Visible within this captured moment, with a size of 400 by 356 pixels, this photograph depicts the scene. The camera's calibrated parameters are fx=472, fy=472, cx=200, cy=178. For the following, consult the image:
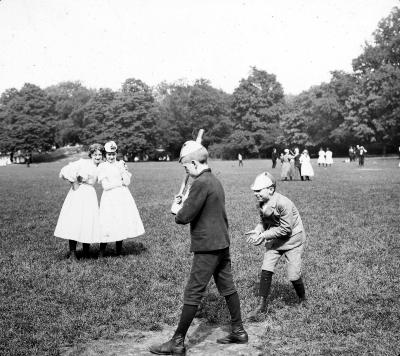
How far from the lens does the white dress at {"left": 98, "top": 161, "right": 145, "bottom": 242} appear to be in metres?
9.77

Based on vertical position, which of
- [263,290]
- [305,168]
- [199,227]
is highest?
[305,168]

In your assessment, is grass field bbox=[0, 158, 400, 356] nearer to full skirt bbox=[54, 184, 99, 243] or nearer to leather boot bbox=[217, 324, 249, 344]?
leather boot bbox=[217, 324, 249, 344]

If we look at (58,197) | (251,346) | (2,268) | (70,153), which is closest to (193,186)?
(251,346)

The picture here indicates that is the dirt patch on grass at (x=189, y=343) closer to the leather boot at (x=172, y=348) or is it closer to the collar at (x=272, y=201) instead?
the leather boot at (x=172, y=348)

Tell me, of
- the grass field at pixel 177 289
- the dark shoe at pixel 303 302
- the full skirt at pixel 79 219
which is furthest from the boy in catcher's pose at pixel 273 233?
the full skirt at pixel 79 219

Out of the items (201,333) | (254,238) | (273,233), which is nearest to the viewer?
(201,333)

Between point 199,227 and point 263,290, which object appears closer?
point 199,227

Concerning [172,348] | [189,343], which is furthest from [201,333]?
[172,348]

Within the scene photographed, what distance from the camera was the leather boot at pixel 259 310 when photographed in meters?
6.31

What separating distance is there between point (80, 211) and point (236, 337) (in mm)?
5338

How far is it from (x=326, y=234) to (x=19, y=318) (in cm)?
791

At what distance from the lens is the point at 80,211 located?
9.76 meters

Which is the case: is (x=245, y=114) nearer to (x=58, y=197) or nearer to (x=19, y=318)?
(x=58, y=197)

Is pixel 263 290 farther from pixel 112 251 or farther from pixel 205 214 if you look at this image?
pixel 112 251
